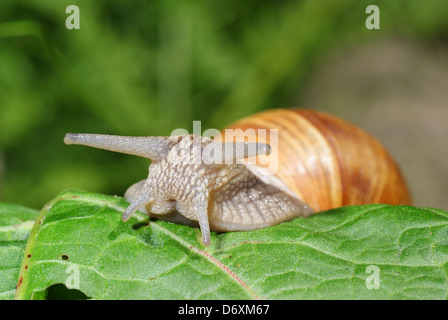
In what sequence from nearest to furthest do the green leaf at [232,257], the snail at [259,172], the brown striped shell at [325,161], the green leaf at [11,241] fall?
the green leaf at [232,257]
the green leaf at [11,241]
the snail at [259,172]
the brown striped shell at [325,161]

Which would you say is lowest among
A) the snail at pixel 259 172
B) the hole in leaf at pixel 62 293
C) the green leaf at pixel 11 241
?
the hole in leaf at pixel 62 293

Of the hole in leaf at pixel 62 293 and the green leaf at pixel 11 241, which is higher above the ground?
the green leaf at pixel 11 241

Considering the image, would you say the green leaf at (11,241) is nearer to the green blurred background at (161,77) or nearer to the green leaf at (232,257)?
the green leaf at (232,257)

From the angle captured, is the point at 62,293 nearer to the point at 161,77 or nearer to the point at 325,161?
the point at 325,161

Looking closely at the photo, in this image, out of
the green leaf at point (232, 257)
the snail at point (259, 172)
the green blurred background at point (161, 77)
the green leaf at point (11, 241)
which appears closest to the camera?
the green leaf at point (232, 257)

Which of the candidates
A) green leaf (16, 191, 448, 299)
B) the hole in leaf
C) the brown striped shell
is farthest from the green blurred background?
the hole in leaf

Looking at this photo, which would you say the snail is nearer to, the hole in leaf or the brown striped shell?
the brown striped shell

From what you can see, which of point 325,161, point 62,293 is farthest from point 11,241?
point 325,161

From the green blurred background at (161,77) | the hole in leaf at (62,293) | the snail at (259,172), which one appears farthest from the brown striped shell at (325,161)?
the green blurred background at (161,77)

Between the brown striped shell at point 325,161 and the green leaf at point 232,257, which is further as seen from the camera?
the brown striped shell at point 325,161
